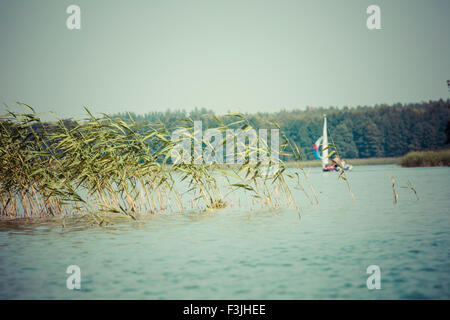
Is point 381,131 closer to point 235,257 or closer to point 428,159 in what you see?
point 428,159

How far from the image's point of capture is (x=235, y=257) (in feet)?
19.0

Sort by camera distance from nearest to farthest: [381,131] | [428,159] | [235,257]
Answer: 1. [235,257]
2. [428,159]
3. [381,131]

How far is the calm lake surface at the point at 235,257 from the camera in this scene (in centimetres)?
443

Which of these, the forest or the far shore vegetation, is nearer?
the far shore vegetation

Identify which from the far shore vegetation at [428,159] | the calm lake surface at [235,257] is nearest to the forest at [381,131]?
the far shore vegetation at [428,159]

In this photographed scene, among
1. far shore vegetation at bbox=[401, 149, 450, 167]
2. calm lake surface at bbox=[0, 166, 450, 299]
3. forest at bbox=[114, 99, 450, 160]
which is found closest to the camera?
calm lake surface at bbox=[0, 166, 450, 299]

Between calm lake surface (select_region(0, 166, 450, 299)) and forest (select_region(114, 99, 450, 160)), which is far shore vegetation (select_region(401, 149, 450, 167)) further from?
forest (select_region(114, 99, 450, 160))

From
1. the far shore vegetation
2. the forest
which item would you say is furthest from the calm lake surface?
the forest

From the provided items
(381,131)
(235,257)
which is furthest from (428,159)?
(381,131)

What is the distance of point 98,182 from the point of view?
882cm

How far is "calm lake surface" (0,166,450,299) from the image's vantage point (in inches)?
175
